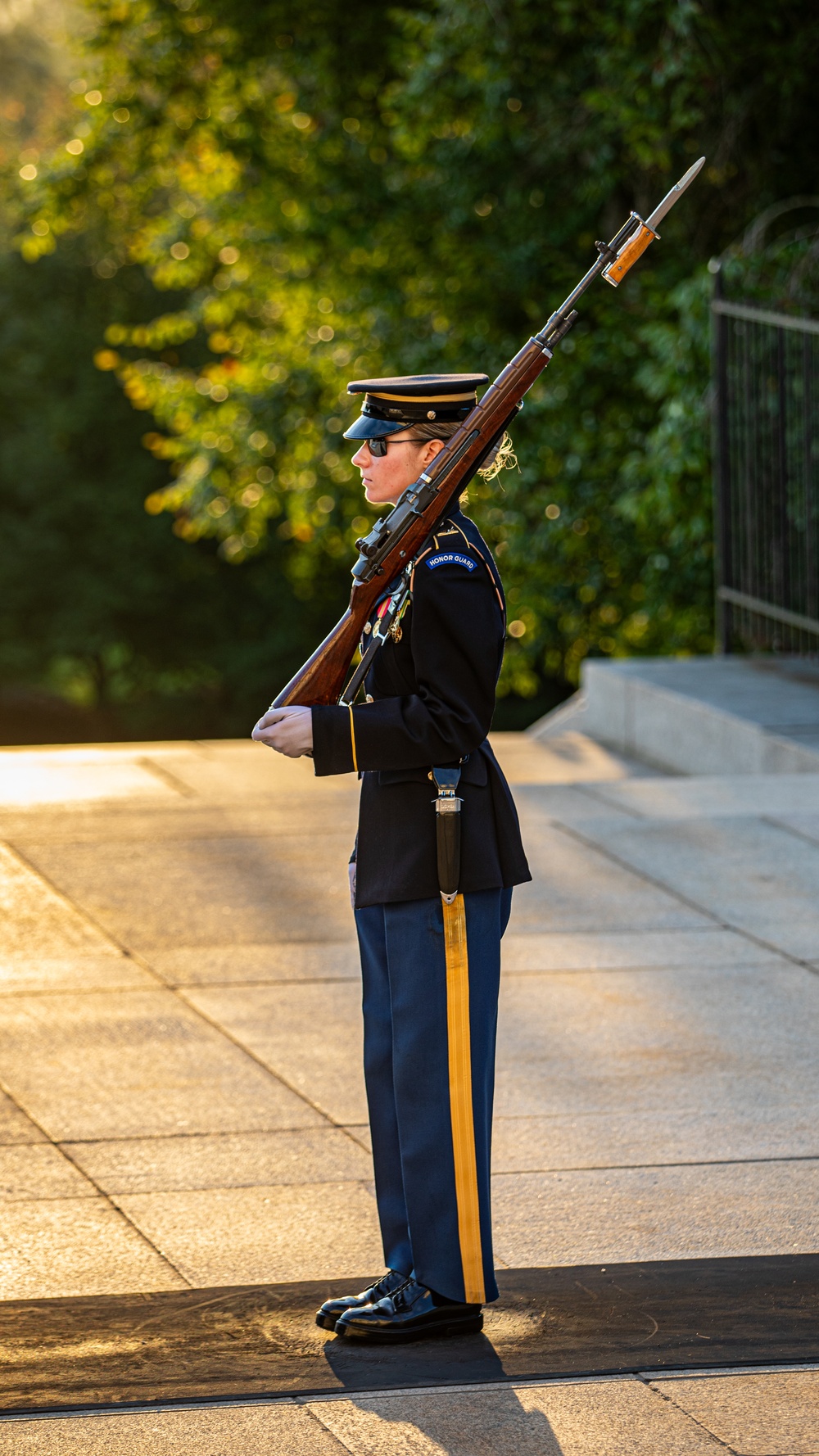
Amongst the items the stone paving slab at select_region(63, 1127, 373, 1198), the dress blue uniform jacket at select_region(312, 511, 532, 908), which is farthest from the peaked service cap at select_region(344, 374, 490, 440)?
the stone paving slab at select_region(63, 1127, 373, 1198)

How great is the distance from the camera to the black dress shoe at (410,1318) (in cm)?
329

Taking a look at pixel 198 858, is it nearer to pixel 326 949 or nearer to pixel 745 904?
pixel 326 949

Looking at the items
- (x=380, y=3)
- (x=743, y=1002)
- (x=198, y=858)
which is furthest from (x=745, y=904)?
(x=380, y=3)

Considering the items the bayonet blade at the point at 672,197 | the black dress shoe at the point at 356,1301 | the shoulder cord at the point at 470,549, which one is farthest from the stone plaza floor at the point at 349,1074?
the bayonet blade at the point at 672,197

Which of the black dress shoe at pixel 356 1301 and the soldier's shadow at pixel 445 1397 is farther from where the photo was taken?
the black dress shoe at pixel 356 1301

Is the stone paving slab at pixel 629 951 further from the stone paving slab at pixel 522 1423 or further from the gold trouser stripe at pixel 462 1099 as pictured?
the stone paving slab at pixel 522 1423

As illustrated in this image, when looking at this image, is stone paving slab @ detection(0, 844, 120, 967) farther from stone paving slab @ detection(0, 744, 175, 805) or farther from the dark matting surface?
the dark matting surface

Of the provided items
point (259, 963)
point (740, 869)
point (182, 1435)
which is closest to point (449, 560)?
point (182, 1435)

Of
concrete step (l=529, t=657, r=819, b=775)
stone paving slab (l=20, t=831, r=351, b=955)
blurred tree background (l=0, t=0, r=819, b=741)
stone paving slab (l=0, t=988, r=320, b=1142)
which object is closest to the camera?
stone paving slab (l=0, t=988, r=320, b=1142)

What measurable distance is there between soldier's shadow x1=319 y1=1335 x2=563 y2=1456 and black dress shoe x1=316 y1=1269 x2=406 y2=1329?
5 centimetres

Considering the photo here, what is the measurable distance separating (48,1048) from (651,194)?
10470 mm

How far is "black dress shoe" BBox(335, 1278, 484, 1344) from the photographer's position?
10.8 ft

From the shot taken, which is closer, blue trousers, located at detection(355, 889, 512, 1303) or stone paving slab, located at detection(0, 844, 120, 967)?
blue trousers, located at detection(355, 889, 512, 1303)

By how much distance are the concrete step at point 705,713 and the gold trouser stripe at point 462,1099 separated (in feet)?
17.1
